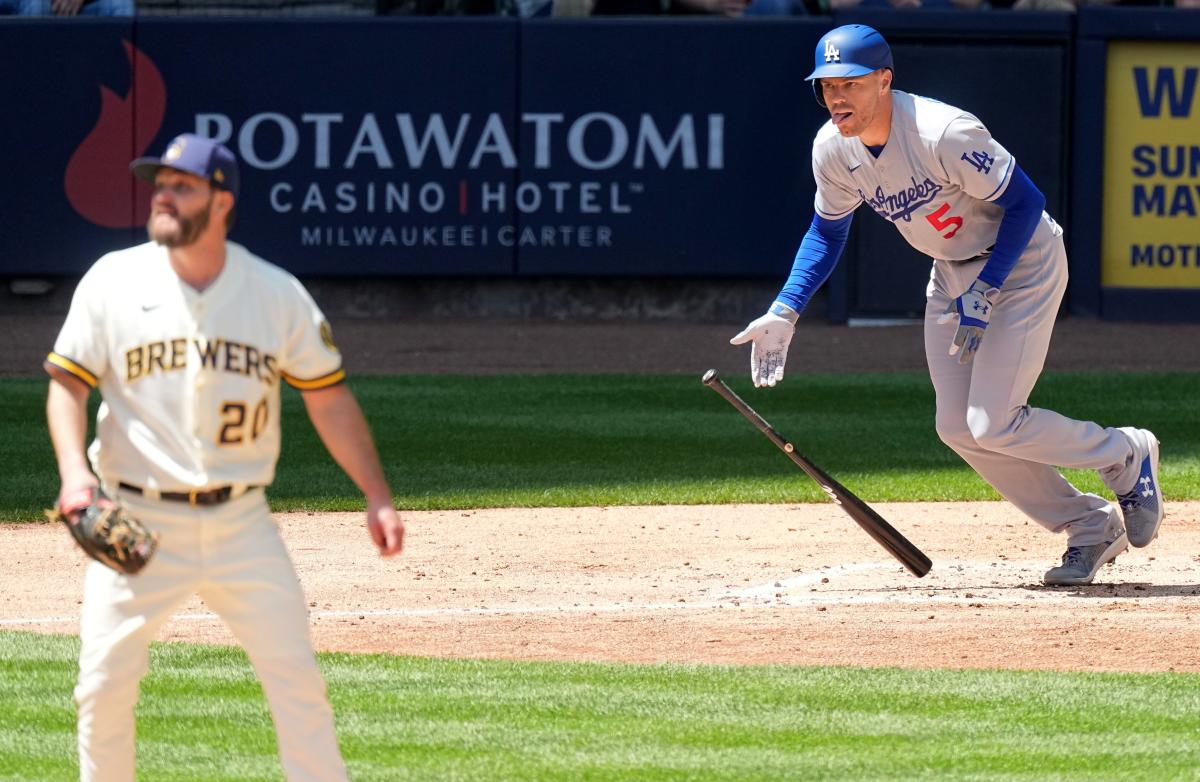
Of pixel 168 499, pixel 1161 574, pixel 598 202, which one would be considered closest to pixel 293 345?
pixel 168 499

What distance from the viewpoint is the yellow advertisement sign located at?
15883 millimetres

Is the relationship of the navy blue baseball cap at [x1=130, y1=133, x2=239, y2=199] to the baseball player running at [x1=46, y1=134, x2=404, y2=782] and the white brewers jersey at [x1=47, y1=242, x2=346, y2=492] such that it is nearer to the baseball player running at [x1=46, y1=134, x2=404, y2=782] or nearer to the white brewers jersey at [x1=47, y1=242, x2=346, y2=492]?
the baseball player running at [x1=46, y1=134, x2=404, y2=782]

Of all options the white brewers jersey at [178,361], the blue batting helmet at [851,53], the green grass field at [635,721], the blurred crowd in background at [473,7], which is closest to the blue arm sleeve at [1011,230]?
the blue batting helmet at [851,53]

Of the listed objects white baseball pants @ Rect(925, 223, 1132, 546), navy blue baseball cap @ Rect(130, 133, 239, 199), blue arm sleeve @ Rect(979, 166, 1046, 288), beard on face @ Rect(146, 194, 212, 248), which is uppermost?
navy blue baseball cap @ Rect(130, 133, 239, 199)

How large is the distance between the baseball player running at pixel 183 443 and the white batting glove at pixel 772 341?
3.12 meters

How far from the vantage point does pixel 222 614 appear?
12.6 ft

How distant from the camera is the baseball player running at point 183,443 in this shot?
3.77 meters

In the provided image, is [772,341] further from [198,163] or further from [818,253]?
[198,163]

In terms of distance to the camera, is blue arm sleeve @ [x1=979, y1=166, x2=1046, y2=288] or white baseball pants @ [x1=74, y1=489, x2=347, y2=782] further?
blue arm sleeve @ [x1=979, y1=166, x2=1046, y2=288]

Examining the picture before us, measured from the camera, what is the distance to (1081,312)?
16.3 meters

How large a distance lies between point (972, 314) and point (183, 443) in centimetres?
335

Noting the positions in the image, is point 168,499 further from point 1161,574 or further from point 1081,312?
point 1081,312

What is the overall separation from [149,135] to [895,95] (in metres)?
10.6

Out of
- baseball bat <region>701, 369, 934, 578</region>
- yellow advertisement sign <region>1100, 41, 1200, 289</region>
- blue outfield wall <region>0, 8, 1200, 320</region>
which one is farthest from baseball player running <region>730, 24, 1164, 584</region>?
yellow advertisement sign <region>1100, 41, 1200, 289</region>
